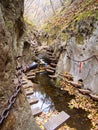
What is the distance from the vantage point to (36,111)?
5344 mm

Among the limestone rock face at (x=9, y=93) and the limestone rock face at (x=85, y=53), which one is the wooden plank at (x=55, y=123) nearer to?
the limestone rock face at (x=9, y=93)

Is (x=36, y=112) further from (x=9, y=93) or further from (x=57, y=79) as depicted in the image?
(x=57, y=79)

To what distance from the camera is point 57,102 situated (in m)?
8.72

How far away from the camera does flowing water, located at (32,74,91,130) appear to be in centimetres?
695

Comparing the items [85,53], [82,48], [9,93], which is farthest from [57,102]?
[9,93]

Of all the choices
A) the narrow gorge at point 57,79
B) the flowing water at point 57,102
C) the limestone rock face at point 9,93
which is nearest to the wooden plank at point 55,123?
the narrow gorge at point 57,79

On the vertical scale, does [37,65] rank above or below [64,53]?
below

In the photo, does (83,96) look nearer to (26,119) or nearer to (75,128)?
(75,128)

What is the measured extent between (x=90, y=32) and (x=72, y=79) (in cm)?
294

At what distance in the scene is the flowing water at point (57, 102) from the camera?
6.95 m

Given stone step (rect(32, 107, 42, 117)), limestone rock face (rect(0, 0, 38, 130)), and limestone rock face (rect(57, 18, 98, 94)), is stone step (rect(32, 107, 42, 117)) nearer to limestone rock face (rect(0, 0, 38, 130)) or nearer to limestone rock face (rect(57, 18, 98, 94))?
limestone rock face (rect(0, 0, 38, 130))

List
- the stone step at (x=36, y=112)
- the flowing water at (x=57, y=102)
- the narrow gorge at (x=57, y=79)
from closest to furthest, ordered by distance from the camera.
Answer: the narrow gorge at (x=57, y=79)
the stone step at (x=36, y=112)
the flowing water at (x=57, y=102)

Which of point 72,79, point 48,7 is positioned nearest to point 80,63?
point 72,79

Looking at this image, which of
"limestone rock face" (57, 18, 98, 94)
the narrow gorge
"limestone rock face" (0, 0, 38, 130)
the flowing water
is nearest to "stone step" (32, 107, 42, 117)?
the narrow gorge
